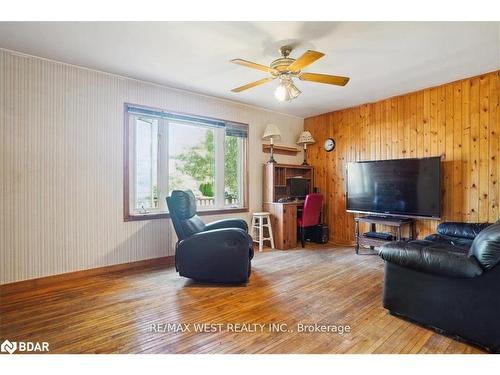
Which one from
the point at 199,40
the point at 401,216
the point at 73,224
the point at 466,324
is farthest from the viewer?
the point at 401,216

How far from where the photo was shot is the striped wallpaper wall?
2738 millimetres

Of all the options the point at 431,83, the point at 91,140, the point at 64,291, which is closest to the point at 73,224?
the point at 64,291

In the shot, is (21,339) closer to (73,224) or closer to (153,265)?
(73,224)

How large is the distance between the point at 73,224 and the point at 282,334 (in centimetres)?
265

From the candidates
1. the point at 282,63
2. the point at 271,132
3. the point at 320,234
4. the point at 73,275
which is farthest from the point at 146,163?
the point at 320,234

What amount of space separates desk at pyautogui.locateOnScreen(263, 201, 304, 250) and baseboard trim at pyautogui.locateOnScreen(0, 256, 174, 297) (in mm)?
1761

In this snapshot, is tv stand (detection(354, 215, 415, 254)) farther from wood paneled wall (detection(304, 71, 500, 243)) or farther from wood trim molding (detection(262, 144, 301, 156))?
wood trim molding (detection(262, 144, 301, 156))

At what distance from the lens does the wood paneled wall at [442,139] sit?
3307 millimetres

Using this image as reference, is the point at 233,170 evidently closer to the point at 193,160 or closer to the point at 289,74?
the point at 193,160

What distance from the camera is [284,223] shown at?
14.7 feet

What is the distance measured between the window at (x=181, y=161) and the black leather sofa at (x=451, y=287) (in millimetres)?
2784

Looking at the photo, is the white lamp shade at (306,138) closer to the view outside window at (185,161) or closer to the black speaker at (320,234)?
the view outside window at (185,161)

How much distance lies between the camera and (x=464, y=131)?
11.5 ft

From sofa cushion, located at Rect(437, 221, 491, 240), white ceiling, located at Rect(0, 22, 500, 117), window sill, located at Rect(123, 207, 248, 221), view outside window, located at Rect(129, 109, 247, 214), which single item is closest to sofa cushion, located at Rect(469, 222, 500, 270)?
sofa cushion, located at Rect(437, 221, 491, 240)
